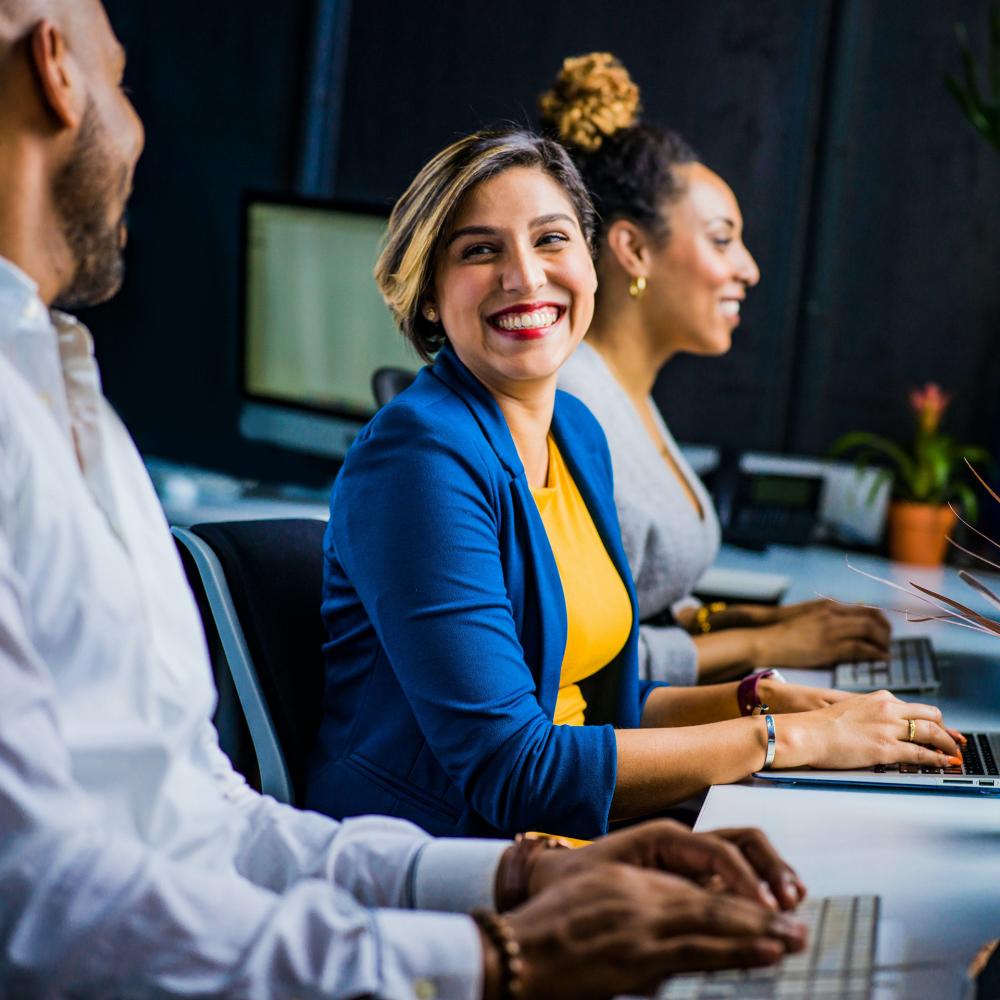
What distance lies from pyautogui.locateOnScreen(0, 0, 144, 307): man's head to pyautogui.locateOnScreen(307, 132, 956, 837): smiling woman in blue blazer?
0.50m

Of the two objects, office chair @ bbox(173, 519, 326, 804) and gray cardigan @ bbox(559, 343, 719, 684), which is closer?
office chair @ bbox(173, 519, 326, 804)

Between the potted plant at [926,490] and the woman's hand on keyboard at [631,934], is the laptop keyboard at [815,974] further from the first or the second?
the potted plant at [926,490]

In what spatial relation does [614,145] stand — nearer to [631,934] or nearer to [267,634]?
[267,634]

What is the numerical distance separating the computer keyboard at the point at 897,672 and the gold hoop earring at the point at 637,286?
0.74 meters

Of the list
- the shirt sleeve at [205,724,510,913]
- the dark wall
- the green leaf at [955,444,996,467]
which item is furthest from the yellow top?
the dark wall

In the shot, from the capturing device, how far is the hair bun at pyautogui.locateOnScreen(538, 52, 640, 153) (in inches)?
88.0

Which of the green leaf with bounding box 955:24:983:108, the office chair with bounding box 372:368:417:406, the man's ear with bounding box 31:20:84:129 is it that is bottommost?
the office chair with bounding box 372:368:417:406

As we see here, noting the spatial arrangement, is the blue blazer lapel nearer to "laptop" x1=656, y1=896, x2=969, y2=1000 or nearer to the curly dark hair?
"laptop" x1=656, y1=896, x2=969, y2=1000

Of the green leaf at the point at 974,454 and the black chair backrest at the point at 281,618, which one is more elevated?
the green leaf at the point at 974,454

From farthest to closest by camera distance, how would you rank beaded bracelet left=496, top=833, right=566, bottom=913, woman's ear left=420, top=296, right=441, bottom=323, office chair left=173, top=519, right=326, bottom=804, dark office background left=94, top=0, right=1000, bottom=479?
dark office background left=94, top=0, right=1000, bottom=479 < woman's ear left=420, top=296, right=441, bottom=323 < office chair left=173, top=519, right=326, bottom=804 < beaded bracelet left=496, top=833, right=566, bottom=913

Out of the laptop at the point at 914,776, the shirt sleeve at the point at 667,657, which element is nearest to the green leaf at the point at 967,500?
the shirt sleeve at the point at 667,657

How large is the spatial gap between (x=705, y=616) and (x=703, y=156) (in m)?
1.39

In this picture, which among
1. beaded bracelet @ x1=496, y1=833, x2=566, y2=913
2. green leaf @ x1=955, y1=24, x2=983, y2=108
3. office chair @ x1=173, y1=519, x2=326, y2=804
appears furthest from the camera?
green leaf @ x1=955, y1=24, x2=983, y2=108

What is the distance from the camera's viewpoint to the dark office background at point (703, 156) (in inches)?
122
